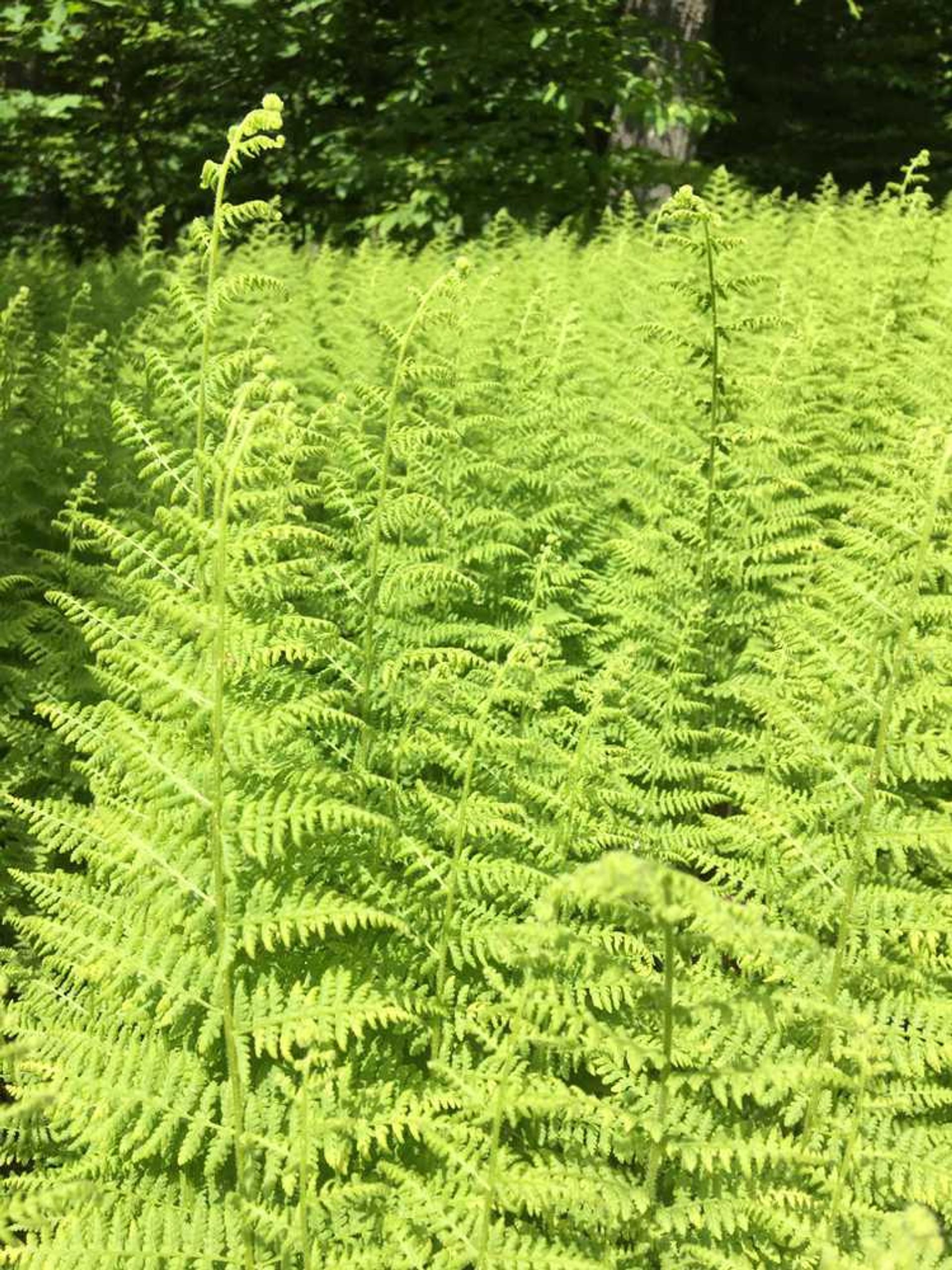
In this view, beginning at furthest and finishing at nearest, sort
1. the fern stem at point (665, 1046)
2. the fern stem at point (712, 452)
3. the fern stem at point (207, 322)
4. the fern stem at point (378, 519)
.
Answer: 1. the fern stem at point (712, 452)
2. the fern stem at point (378, 519)
3. the fern stem at point (207, 322)
4. the fern stem at point (665, 1046)

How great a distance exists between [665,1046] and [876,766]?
777 mm

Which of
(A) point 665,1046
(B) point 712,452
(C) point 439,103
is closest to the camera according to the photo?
(A) point 665,1046

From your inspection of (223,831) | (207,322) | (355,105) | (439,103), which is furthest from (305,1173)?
(355,105)

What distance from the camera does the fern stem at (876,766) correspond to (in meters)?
1.95

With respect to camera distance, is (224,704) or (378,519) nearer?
(224,704)

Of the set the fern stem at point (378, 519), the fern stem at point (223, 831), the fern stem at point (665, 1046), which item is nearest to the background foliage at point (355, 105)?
the fern stem at point (378, 519)

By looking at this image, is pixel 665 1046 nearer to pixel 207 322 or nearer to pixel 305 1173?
pixel 305 1173

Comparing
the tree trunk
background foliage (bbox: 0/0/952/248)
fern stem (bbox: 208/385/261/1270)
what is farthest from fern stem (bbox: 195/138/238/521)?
the tree trunk

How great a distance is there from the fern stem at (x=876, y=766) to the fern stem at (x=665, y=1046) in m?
0.39

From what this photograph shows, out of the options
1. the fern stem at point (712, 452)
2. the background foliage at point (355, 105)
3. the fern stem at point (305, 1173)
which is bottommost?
the fern stem at point (305, 1173)

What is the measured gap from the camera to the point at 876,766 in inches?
79.3

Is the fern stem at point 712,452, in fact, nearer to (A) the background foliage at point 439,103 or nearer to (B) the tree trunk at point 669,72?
(A) the background foliage at point 439,103

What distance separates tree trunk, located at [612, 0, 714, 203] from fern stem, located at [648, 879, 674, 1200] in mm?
7699

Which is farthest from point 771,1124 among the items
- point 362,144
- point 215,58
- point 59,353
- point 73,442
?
point 215,58
